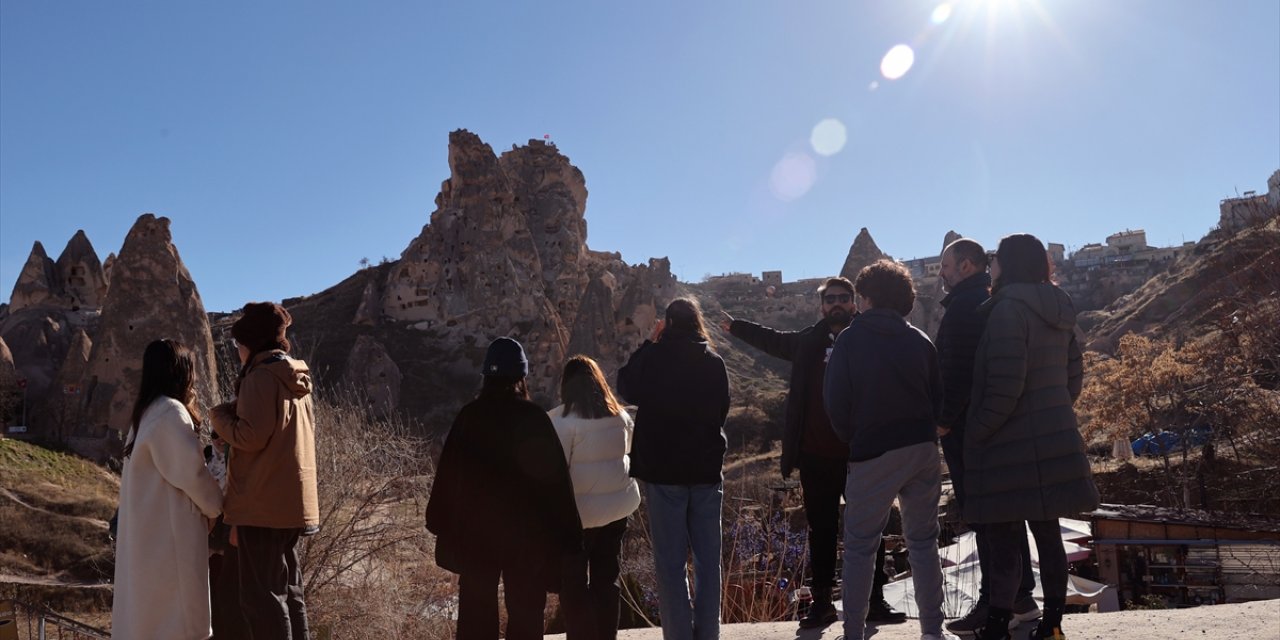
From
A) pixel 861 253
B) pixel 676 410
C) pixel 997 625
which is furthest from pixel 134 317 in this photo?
pixel 861 253

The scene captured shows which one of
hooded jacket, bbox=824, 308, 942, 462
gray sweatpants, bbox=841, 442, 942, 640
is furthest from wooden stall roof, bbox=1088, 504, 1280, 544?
hooded jacket, bbox=824, 308, 942, 462

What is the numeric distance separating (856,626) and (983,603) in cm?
77

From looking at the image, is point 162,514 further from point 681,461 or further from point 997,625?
point 997,625

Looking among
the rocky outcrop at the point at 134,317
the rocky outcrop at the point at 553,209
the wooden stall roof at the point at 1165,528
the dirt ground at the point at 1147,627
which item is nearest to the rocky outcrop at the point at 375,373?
the rocky outcrop at the point at 553,209

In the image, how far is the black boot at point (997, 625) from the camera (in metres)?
3.22

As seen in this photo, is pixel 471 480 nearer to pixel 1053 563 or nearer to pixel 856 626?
pixel 856 626

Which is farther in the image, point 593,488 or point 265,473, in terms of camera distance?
point 593,488

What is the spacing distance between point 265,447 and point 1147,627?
3.80 meters

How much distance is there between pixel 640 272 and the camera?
117 ft

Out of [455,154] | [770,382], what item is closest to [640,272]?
[770,382]

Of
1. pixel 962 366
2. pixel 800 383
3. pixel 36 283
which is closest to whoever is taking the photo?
pixel 962 366

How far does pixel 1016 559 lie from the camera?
3232 millimetres

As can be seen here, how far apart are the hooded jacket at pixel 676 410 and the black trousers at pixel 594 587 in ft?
1.11

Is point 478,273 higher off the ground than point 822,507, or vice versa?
point 478,273
